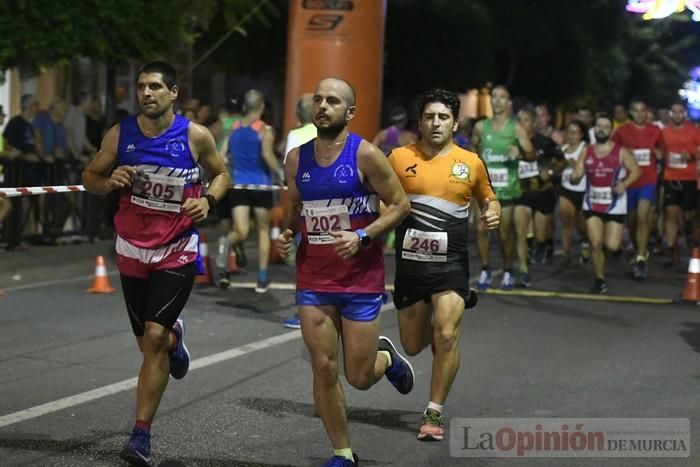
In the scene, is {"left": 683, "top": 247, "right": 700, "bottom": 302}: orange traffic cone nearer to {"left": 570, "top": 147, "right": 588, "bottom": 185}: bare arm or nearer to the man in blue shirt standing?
{"left": 570, "top": 147, "right": 588, "bottom": 185}: bare arm

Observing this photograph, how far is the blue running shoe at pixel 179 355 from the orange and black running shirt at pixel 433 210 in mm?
1399

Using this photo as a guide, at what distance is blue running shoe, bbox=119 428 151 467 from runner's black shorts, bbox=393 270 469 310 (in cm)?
194

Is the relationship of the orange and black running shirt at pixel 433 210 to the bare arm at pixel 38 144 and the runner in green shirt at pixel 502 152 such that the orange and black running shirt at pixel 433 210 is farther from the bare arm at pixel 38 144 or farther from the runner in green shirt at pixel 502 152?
the bare arm at pixel 38 144

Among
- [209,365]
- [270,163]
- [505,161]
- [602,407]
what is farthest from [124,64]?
[602,407]

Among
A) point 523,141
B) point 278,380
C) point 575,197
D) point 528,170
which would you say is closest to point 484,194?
point 278,380

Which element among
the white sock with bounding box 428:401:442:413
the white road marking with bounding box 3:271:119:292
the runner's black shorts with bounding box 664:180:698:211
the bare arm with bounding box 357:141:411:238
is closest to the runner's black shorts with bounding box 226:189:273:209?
the white road marking with bounding box 3:271:119:292

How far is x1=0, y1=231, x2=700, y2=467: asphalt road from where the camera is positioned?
7000mm

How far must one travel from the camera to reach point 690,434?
7.41 meters

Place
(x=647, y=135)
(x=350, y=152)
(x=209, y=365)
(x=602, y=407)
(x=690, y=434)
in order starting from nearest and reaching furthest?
(x=350, y=152), (x=690, y=434), (x=602, y=407), (x=209, y=365), (x=647, y=135)

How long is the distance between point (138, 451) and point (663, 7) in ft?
51.3

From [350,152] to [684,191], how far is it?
480 inches

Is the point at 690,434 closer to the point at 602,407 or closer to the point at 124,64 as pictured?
the point at 602,407

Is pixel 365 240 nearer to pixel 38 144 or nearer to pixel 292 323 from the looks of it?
pixel 292 323

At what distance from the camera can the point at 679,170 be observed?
1770cm
